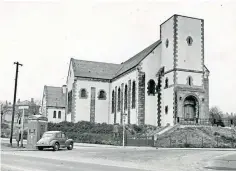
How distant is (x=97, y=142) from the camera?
128 feet

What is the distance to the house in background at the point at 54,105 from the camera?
68.4 meters

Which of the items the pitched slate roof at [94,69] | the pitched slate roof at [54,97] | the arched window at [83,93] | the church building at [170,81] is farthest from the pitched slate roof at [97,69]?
the pitched slate roof at [54,97]

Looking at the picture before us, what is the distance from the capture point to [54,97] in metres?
70.6

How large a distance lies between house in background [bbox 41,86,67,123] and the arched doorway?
3138 centimetres

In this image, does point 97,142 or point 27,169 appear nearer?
point 27,169

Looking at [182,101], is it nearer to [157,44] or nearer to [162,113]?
[162,113]

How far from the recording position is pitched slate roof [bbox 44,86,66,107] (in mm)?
69250

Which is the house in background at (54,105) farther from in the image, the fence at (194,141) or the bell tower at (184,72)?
the fence at (194,141)

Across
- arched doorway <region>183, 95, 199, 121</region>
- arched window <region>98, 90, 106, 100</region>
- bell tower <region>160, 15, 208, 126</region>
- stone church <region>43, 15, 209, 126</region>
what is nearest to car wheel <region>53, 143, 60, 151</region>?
stone church <region>43, 15, 209, 126</region>

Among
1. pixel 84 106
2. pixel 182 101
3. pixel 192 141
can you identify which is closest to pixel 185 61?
pixel 182 101

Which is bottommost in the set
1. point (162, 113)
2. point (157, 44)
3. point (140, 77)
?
point (162, 113)

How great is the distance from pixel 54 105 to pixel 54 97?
7.01ft

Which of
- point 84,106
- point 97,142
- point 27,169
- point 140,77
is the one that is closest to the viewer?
point 27,169

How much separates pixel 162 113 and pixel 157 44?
9837 millimetres
